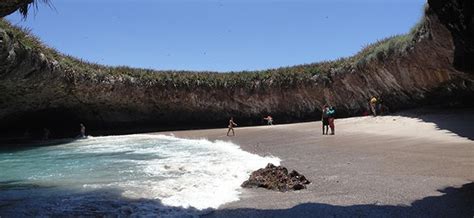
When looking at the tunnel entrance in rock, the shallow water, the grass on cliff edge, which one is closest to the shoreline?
the shallow water

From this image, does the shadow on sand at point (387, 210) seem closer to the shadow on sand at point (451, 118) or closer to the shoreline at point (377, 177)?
the shoreline at point (377, 177)

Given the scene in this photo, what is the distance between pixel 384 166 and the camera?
30.6 feet

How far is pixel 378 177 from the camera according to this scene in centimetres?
812

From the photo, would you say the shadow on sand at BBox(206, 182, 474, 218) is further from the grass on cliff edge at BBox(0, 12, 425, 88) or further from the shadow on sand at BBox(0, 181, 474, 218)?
the grass on cliff edge at BBox(0, 12, 425, 88)

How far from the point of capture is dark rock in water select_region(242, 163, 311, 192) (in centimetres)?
774

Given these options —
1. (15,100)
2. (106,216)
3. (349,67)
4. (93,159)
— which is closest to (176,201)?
(106,216)

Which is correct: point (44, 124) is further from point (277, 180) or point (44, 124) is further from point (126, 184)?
point (277, 180)

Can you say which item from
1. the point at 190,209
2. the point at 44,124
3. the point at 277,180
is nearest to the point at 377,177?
the point at 277,180

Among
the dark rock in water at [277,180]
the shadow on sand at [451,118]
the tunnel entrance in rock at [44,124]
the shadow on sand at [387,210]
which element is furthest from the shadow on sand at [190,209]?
the tunnel entrance in rock at [44,124]

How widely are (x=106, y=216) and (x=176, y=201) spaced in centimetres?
132

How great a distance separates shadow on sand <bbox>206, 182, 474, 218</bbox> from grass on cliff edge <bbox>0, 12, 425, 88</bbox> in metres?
16.6

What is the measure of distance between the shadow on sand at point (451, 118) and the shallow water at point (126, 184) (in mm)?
6641

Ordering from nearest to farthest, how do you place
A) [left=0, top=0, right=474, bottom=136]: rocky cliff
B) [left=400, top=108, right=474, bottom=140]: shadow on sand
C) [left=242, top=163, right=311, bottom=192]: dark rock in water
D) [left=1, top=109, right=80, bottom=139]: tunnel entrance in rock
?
[left=242, top=163, right=311, bottom=192]: dark rock in water, [left=400, top=108, right=474, bottom=140]: shadow on sand, [left=0, top=0, right=474, bottom=136]: rocky cliff, [left=1, top=109, right=80, bottom=139]: tunnel entrance in rock

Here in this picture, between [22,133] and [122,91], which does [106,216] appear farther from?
[22,133]
